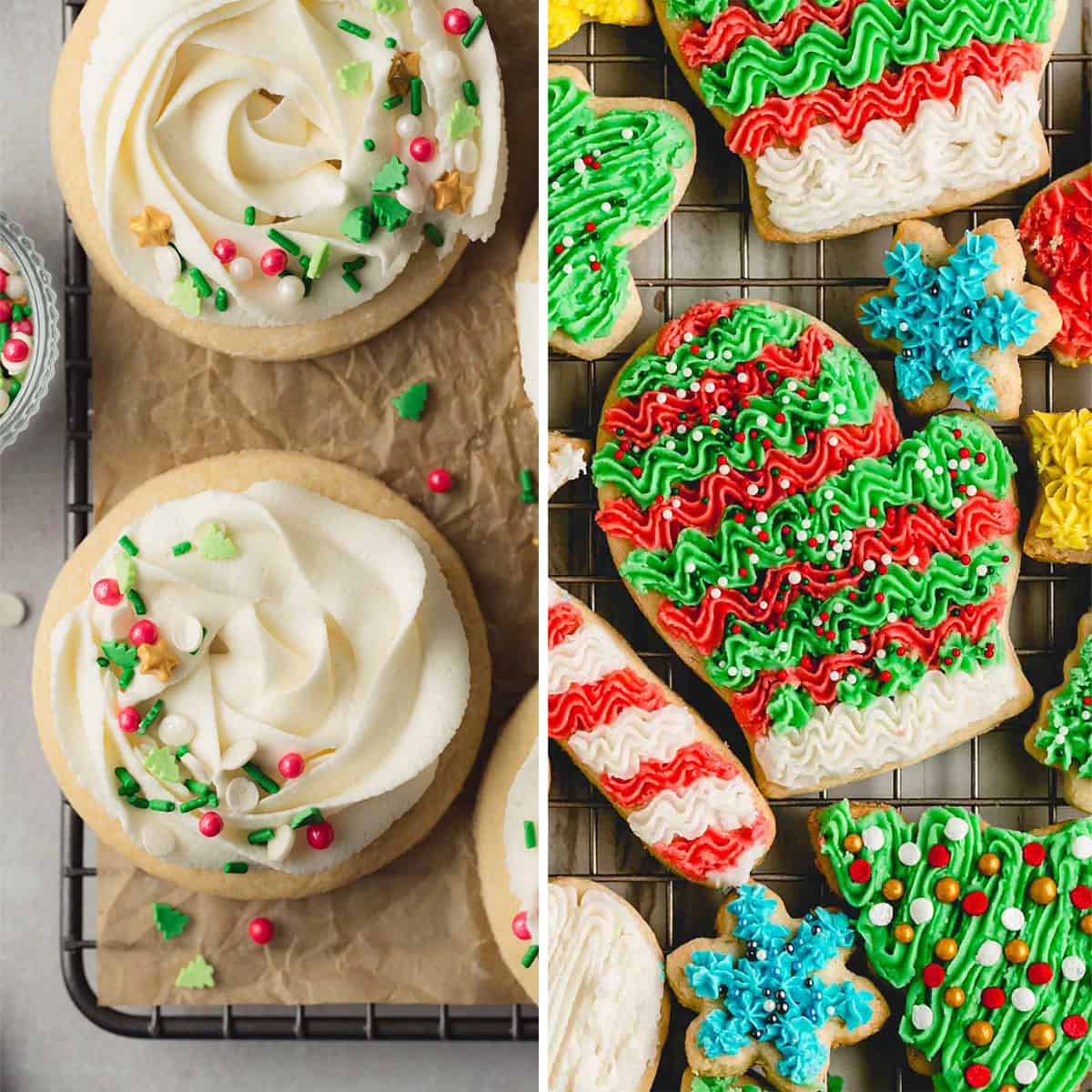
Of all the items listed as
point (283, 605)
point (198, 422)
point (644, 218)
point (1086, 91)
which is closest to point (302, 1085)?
point (283, 605)

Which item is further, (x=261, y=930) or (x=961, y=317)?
(x=261, y=930)

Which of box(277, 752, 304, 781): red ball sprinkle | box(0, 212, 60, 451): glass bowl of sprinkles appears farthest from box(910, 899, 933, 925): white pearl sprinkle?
box(0, 212, 60, 451): glass bowl of sprinkles

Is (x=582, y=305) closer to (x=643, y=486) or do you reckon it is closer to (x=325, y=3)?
(x=643, y=486)

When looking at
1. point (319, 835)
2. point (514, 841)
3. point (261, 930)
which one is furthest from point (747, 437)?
point (261, 930)

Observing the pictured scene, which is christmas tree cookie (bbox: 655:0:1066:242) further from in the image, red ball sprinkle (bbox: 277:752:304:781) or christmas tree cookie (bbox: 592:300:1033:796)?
red ball sprinkle (bbox: 277:752:304:781)

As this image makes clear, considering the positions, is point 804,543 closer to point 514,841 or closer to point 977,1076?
point 514,841

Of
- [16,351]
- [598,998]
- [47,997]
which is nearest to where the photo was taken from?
[598,998]
